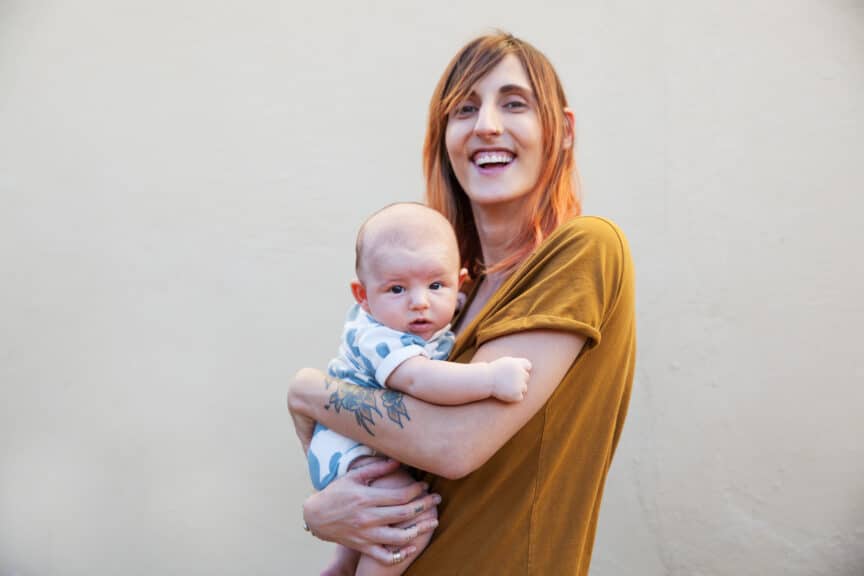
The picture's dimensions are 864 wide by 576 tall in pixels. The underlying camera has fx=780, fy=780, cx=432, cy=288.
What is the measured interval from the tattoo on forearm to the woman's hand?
0.14 meters

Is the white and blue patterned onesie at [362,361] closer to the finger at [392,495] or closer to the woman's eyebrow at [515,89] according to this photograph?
the finger at [392,495]

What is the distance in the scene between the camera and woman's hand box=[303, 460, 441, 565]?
1668 mm

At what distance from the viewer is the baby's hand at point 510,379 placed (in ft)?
4.92

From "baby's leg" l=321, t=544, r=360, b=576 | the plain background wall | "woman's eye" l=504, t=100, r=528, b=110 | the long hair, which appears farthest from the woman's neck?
the plain background wall

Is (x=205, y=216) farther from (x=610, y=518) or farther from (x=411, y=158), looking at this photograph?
(x=610, y=518)

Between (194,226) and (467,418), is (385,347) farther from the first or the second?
(194,226)

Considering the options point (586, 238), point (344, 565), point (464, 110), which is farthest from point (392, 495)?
point (464, 110)

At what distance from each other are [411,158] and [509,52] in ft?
4.99

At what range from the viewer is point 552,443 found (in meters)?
1.63

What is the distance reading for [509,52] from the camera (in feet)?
6.81

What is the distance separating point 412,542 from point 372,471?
0.17 m

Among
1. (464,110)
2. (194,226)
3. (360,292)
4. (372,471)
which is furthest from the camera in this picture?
(194,226)

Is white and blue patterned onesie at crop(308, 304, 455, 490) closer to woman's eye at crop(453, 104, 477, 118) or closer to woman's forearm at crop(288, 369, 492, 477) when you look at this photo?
woman's forearm at crop(288, 369, 492, 477)

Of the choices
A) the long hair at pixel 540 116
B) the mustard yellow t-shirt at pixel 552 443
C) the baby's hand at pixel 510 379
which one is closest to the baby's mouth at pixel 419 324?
the mustard yellow t-shirt at pixel 552 443
